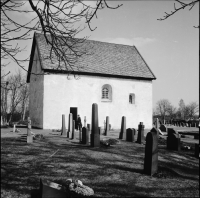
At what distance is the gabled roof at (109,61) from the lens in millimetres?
23750

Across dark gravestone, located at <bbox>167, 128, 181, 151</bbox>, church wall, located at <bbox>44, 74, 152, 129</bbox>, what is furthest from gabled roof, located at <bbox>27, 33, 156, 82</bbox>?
dark gravestone, located at <bbox>167, 128, 181, 151</bbox>

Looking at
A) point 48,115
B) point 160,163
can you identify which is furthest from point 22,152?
point 48,115

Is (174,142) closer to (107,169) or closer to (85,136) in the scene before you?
(85,136)

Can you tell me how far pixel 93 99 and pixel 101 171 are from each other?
16.2 m

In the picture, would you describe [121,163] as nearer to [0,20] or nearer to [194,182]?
[194,182]

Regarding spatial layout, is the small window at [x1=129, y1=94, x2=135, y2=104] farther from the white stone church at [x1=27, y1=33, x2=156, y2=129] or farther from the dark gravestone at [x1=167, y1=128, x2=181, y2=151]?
the dark gravestone at [x1=167, y1=128, x2=181, y2=151]

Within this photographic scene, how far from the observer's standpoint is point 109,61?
25.8 metres

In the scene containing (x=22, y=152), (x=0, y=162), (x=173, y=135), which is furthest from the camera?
(x=173, y=135)

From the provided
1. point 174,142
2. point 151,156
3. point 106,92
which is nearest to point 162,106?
point 106,92

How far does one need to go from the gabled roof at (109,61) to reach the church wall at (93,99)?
679mm

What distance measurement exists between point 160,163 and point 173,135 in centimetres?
286

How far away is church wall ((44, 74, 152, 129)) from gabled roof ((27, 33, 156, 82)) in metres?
0.68

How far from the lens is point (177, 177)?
23.1 feet

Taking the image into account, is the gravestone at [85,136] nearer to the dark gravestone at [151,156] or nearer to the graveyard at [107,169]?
the graveyard at [107,169]
